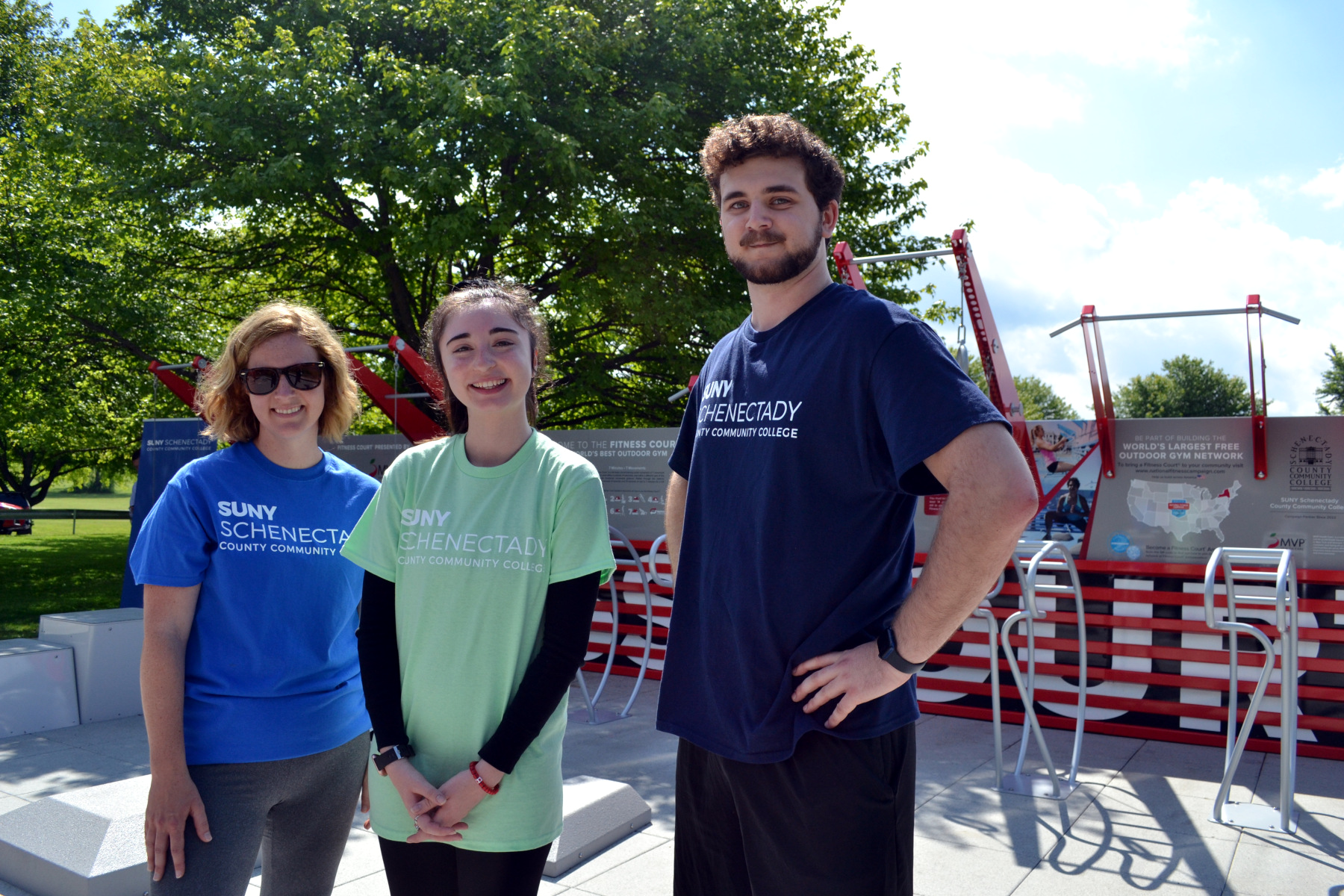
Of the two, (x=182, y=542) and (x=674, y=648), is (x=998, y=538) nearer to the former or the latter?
(x=674, y=648)

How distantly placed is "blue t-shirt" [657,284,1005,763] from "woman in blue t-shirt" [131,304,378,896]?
2.89ft

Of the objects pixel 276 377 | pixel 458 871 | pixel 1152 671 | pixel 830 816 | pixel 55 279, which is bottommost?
pixel 1152 671

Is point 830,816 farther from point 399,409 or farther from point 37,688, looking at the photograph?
point 399,409

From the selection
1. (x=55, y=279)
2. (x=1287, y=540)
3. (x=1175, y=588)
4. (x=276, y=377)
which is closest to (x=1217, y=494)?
(x=1287, y=540)

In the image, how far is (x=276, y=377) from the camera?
7.47 feet

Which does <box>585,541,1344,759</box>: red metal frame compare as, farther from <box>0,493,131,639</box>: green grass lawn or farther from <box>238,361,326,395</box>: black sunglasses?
<box>0,493,131,639</box>: green grass lawn

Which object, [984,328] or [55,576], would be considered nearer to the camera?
[984,328]

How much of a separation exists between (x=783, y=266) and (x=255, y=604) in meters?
1.39

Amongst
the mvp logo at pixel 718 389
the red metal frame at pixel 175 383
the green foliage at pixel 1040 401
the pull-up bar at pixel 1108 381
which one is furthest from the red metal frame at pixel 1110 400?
the green foliage at pixel 1040 401

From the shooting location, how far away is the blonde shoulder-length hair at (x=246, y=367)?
231 centimetres

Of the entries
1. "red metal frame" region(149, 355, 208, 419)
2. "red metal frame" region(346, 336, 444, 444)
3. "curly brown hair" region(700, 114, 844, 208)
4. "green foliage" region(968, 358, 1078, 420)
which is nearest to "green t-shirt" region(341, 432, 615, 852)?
"curly brown hair" region(700, 114, 844, 208)

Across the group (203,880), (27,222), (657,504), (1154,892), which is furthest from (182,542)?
(27,222)

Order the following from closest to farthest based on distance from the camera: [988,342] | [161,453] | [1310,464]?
[1310,464]
[988,342]
[161,453]

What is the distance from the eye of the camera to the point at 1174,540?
6703 mm
